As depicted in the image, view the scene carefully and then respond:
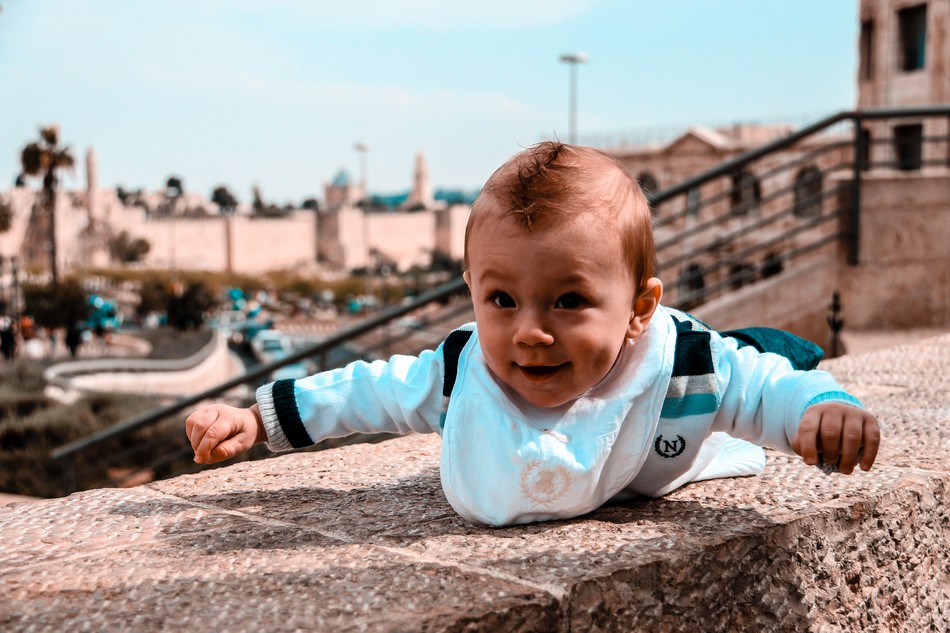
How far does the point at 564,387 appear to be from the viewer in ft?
5.71

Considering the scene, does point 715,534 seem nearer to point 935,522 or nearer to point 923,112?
point 935,522

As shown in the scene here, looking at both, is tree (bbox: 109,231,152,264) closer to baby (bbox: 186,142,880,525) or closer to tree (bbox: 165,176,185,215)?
tree (bbox: 165,176,185,215)

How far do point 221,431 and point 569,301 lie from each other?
0.70 m

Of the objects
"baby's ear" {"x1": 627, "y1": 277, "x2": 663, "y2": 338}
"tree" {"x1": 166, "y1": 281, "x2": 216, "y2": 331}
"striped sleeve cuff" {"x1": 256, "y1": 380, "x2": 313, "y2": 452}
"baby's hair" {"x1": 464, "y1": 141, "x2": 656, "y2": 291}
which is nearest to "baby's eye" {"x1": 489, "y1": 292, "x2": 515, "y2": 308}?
"baby's hair" {"x1": 464, "y1": 141, "x2": 656, "y2": 291}

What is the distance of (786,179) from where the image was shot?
29.2 m

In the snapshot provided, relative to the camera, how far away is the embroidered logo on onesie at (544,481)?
1716 mm

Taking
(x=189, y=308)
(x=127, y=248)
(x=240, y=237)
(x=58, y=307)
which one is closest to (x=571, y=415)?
(x=189, y=308)

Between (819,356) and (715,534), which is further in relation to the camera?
(819,356)

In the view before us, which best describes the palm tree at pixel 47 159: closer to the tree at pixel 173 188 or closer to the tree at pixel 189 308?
the tree at pixel 189 308

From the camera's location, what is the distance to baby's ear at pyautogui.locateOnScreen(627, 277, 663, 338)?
1817 millimetres

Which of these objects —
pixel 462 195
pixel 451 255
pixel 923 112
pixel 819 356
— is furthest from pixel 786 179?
pixel 462 195

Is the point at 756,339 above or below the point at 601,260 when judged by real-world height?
below

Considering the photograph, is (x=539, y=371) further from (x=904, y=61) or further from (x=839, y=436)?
(x=904, y=61)

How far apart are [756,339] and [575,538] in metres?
0.78
